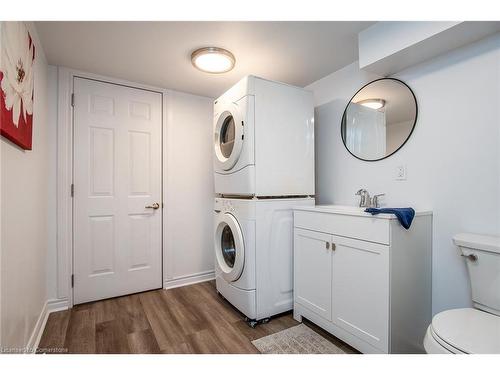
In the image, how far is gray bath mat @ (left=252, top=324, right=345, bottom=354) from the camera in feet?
5.24

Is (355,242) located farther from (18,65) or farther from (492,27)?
(18,65)

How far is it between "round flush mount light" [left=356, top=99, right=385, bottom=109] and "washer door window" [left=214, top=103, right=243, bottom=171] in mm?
1037

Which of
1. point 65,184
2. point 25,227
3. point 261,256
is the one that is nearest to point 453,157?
point 261,256

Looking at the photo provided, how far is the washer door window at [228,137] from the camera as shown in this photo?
1963 millimetres

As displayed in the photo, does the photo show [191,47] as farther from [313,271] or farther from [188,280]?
[188,280]

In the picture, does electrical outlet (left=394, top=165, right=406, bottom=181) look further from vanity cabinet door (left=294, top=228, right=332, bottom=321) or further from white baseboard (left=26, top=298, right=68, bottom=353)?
white baseboard (left=26, top=298, right=68, bottom=353)

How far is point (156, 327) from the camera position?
1.89 meters

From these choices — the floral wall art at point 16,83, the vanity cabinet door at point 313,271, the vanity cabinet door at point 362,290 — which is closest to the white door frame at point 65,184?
the floral wall art at point 16,83

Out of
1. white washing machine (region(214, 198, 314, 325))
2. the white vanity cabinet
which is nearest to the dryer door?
white washing machine (region(214, 198, 314, 325))

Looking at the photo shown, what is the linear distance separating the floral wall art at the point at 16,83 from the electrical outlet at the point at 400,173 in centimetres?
223
